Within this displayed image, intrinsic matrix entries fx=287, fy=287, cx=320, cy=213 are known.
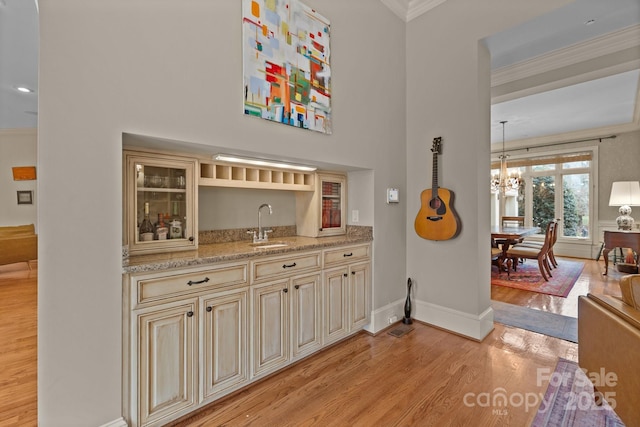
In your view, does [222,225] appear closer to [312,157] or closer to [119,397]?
[312,157]

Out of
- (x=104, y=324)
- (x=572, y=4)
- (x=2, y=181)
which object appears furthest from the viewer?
(x=2, y=181)

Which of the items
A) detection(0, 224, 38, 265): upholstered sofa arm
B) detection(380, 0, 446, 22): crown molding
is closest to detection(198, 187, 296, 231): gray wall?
detection(380, 0, 446, 22): crown molding

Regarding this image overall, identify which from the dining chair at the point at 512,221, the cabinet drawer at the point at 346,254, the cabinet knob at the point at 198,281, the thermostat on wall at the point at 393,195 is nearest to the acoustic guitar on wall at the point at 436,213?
the thermostat on wall at the point at 393,195

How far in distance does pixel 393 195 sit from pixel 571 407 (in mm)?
2026

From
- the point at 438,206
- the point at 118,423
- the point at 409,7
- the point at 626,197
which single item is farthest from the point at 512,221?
the point at 118,423

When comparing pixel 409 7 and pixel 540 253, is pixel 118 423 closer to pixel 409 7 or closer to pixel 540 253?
pixel 409 7

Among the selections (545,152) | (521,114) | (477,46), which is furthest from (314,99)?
(545,152)

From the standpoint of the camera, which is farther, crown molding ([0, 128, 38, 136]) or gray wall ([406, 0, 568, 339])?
crown molding ([0, 128, 38, 136])

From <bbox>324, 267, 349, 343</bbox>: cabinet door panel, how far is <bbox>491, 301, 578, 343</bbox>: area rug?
69.9 inches

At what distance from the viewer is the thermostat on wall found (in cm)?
299

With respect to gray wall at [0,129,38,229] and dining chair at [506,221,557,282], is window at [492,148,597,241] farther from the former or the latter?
gray wall at [0,129,38,229]

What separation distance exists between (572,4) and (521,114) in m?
3.61

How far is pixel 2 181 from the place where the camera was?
240 inches

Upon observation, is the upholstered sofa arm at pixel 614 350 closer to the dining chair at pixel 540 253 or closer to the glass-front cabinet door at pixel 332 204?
the glass-front cabinet door at pixel 332 204
